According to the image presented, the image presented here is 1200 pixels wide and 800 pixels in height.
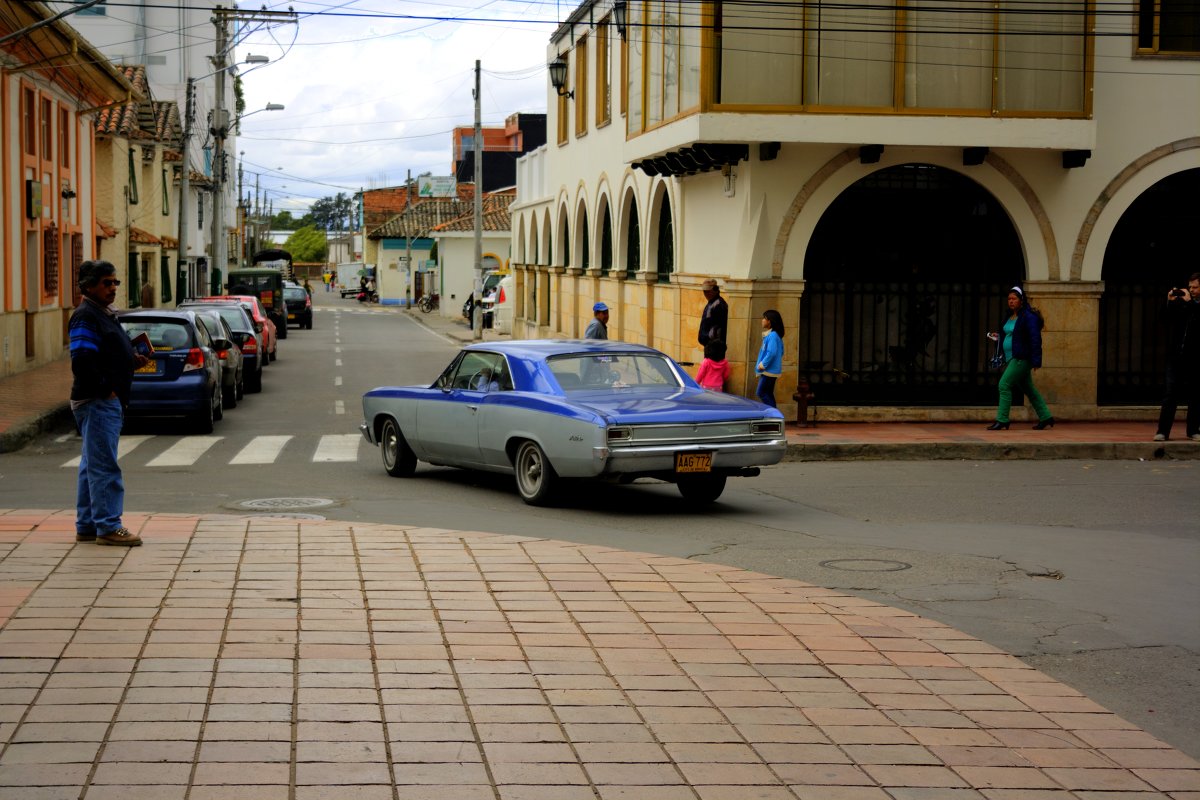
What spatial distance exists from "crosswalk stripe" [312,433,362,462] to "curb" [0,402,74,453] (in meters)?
3.29

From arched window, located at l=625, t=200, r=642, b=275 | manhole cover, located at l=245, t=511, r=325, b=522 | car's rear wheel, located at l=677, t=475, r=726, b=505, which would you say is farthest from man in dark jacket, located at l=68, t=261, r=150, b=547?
arched window, located at l=625, t=200, r=642, b=275

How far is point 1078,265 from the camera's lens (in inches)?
798

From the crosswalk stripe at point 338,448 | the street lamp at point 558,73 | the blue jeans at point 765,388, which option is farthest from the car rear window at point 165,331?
the street lamp at point 558,73

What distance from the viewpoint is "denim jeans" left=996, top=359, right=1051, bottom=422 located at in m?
18.5

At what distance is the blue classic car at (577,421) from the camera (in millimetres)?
11930

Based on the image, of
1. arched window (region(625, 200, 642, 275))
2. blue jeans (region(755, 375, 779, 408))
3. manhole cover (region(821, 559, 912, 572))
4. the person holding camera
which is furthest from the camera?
arched window (region(625, 200, 642, 275))

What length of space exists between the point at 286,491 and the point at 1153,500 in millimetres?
7831

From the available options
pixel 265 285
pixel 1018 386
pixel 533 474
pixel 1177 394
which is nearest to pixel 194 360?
pixel 533 474

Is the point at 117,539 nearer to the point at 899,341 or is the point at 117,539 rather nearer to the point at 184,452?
the point at 184,452

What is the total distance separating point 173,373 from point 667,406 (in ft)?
29.4

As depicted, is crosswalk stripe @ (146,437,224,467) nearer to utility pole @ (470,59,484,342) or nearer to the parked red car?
the parked red car

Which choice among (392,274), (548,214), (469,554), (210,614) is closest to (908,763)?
(210,614)

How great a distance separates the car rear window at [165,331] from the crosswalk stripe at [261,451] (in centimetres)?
173

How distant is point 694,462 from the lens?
39.3 feet
